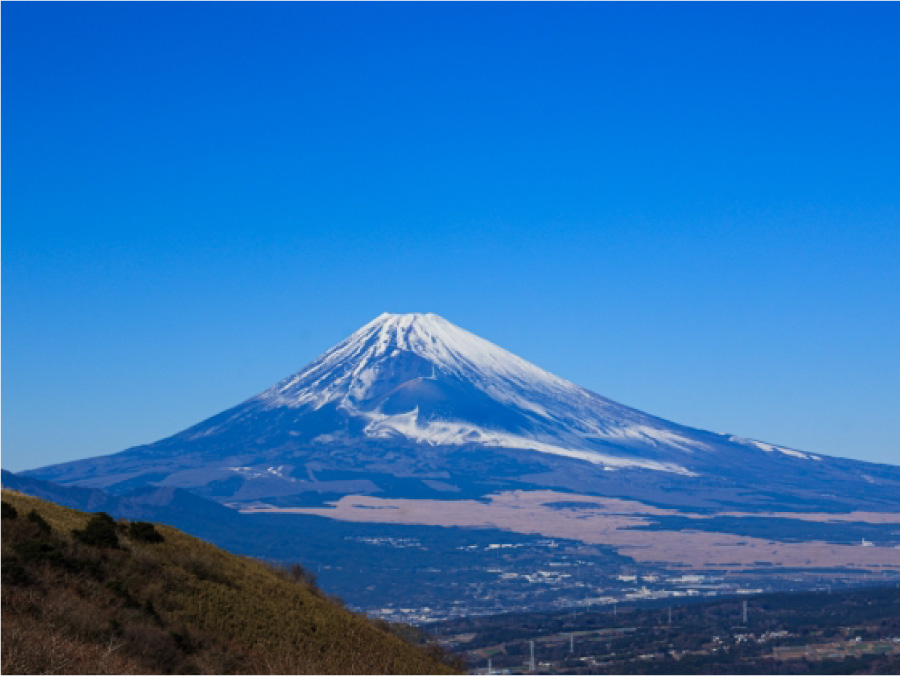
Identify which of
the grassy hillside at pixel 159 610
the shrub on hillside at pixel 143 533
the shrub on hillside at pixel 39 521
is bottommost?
the grassy hillside at pixel 159 610

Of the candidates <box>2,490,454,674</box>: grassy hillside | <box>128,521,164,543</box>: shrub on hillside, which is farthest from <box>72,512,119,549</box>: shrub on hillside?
<box>128,521,164,543</box>: shrub on hillside

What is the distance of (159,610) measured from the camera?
95.1ft

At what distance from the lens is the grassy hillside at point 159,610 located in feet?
78.9

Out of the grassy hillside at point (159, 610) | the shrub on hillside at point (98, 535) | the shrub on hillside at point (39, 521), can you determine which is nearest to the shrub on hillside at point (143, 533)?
the grassy hillside at point (159, 610)

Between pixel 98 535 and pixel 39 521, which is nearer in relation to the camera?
pixel 39 521

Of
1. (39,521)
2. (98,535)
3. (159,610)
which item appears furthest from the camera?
(98,535)

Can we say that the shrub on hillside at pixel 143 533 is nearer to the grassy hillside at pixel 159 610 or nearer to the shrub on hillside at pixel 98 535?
the grassy hillside at pixel 159 610

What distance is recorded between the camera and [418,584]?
17762cm

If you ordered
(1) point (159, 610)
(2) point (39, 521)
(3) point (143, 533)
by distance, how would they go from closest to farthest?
1. (1) point (159, 610)
2. (2) point (39, 521)
3. (3) point (143, 533)

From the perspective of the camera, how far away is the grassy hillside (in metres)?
24.0

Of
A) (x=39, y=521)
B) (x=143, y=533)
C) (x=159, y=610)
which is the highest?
(x=39, y=521)

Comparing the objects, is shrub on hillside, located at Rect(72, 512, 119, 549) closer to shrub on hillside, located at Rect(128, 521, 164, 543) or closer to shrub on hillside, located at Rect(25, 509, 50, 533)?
shrub on hillside, located at Rect(25, 509, 50, 533)

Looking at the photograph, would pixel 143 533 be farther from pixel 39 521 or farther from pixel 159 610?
pixel 159 610

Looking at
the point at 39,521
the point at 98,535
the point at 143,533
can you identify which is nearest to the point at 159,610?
the point at 98,535
